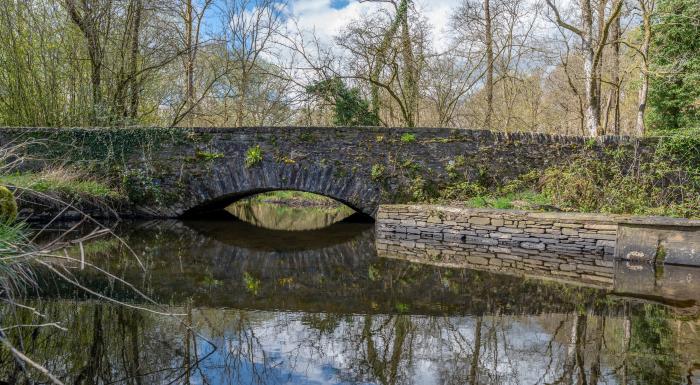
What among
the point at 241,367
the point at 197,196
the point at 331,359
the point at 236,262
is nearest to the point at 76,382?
the point at 241,367

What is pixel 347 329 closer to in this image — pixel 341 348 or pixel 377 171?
pixel 341 348

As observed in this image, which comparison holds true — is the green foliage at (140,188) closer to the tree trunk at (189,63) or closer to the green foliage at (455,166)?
the tree trunk at (189,63)

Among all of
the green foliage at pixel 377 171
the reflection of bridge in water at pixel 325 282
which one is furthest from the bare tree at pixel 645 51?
the reflection of bridge in water at pixel 325 282

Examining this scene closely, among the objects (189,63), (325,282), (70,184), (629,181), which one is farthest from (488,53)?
(325,282)

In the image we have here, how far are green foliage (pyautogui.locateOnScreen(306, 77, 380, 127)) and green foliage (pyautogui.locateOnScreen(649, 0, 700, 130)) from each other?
7.32m

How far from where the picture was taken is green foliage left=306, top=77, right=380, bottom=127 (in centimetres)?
1477

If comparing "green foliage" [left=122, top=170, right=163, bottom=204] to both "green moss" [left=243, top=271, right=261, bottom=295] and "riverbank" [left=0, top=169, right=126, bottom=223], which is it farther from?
"green moss" [left=243, top=271, right=261, bottom=295]

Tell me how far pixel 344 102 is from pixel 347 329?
11.5 meters

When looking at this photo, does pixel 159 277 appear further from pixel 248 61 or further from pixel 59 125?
pixel 248 61

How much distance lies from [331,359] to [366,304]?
54.9 inches

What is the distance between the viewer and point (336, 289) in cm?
527

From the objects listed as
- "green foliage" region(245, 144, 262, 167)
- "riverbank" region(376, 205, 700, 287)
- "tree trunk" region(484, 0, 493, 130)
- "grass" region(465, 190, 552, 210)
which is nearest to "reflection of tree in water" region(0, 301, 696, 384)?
"riverbank" region(376, 205, 700, 287)

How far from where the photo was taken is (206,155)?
11.4m

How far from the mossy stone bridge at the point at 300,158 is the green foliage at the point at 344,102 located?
392 centimetres
